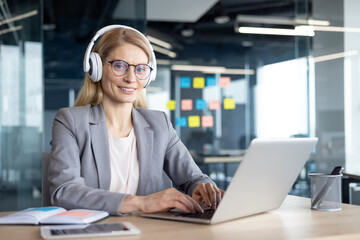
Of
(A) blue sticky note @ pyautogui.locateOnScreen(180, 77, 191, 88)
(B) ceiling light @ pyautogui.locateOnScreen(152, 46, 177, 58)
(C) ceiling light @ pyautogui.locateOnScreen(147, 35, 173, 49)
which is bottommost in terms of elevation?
(A) blue sticky note @ pyautogui.locateOnScreen(180, 77, 191, 88)

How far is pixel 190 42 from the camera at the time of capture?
8.98 m

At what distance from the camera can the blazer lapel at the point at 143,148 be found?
1.84 metres

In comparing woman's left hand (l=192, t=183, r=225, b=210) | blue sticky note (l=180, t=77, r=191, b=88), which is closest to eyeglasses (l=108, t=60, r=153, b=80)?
woman's left hand (l=192, t=183, r=225, b=210)

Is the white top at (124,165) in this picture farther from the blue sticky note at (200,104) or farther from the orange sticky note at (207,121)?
the orange sticky note at (207,121)

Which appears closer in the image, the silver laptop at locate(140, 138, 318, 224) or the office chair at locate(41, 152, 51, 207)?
the silver laptop at locate(140, 138, 318, 224)

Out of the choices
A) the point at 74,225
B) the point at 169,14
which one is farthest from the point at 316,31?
the point at 74,225

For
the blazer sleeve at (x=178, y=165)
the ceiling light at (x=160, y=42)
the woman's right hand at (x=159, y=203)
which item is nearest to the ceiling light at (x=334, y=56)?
the blazer sleeve at (x=178, y=165)

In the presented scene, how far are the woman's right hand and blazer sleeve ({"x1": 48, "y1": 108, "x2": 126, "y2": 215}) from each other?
3 cm

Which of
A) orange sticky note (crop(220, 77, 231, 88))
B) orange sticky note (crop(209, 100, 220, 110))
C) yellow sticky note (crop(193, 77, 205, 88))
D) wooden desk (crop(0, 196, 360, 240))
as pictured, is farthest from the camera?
orange sticky note (crop(220, 77, 231, 88))

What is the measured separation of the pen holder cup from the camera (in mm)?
1510

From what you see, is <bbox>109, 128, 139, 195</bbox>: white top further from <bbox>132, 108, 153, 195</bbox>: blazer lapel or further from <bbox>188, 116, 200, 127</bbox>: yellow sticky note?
<bbox>188, 116, 200, 127</bbox>: yellow sticky note

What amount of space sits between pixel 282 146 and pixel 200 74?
6.05 metres

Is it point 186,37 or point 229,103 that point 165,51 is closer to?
point 229,103

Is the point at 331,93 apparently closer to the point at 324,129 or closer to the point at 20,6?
the point at 324,129
